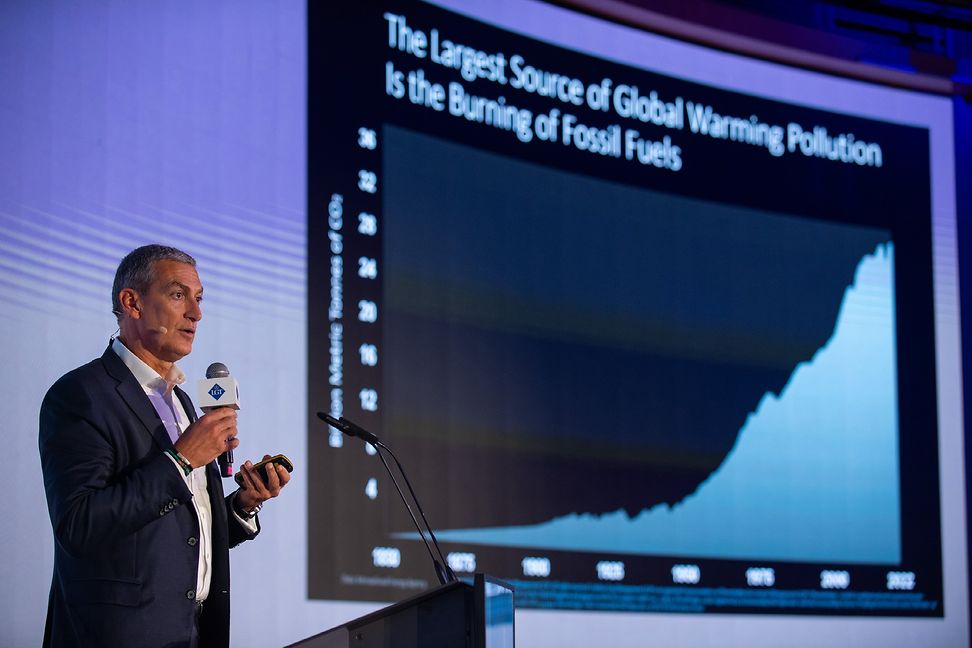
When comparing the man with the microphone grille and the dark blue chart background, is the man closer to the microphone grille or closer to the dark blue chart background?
the microphone grille

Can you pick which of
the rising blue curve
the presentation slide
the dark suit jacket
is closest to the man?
the dark suit jacket

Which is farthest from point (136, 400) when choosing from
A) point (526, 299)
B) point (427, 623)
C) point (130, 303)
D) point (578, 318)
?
point (578, 318)

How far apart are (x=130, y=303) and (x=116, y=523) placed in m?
0.42

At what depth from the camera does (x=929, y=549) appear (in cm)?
516

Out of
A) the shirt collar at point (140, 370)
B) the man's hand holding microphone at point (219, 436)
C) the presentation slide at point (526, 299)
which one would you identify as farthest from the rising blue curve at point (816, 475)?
the shirt collar at point (140, 370)

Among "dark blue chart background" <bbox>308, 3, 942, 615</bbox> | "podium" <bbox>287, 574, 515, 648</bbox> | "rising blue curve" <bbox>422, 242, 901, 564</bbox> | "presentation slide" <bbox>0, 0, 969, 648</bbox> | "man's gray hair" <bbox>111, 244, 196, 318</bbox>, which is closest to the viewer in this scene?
"podium" <bbox>287, 574, 515, 648</bbox>

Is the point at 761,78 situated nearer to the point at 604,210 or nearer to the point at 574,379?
the point at 604,210

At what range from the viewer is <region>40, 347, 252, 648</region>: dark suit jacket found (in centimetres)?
197

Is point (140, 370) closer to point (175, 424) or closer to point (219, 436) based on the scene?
point (175, 424)

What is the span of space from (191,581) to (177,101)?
1.82 metres

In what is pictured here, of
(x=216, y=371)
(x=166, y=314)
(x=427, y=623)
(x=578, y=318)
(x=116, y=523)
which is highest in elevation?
(x=578, y=318)

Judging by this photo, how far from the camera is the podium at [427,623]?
2.08m

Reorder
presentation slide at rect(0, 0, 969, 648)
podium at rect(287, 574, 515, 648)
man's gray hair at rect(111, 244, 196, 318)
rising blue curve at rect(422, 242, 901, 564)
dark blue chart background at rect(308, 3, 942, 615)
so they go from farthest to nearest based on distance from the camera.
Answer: rising blue curve at rect(422, 242, 901, 564)
dark blue chart background at rect(308, 3, 942, 615)
presentation slide at rect(0, 0, 969, 648)
man's gray hair at rect(111, 244, 196, 318)
podium at rect(287, 574, 515, 648)

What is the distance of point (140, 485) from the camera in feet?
6.51
